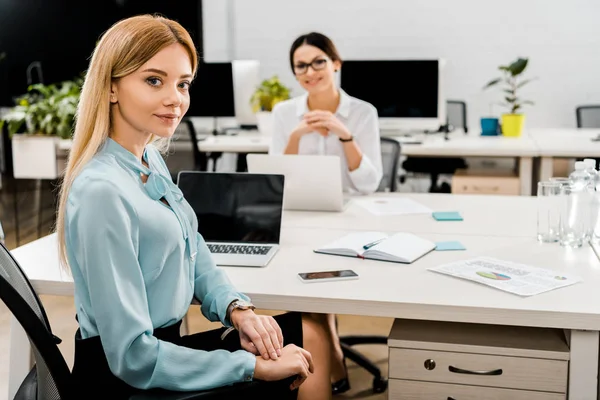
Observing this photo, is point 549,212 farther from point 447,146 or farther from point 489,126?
point 489,126

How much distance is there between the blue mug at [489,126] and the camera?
475 cm

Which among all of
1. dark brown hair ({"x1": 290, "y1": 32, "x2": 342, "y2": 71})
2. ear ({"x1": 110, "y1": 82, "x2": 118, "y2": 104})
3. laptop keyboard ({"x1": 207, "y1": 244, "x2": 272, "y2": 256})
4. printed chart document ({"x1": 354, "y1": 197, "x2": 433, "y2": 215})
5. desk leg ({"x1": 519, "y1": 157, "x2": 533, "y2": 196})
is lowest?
desk leg ({"x1": 519, "y1": 157, "x2": 533, "y2": 196})

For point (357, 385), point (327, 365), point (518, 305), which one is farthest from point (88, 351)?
point (357, 385)

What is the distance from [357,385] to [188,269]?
1.37 meters

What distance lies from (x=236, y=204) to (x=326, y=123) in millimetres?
735

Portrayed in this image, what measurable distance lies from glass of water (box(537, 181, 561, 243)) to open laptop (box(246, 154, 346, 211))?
0.65 meters

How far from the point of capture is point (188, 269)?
4.91 feet

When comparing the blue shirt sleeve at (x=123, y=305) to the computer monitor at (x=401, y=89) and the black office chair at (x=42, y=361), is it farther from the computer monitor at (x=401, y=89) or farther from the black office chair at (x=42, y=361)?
the computer monitor at (x=401, y=89)

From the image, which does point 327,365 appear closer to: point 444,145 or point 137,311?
point 137,311

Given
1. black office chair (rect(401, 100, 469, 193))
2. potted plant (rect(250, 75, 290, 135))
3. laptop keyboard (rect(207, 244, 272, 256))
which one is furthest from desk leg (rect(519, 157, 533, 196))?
laptop keyboard (rect(207, 244, 272, 256))

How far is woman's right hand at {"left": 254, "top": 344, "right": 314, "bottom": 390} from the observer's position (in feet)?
4.48

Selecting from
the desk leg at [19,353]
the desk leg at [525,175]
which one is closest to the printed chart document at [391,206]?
the desk leg at [19,353]

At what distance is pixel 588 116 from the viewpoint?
530cm

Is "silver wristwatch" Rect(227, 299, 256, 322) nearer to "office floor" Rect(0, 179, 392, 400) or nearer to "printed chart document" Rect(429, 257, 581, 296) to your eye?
"printed chart document" Rect(429, 257, 581, 296)
